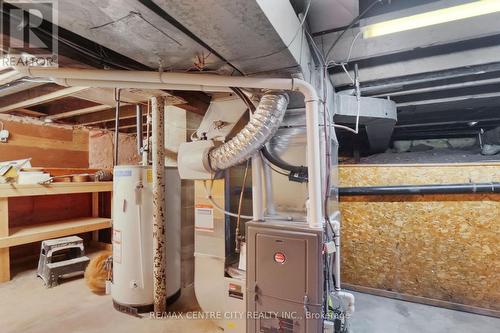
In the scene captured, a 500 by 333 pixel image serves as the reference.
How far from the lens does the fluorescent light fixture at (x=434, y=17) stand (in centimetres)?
121

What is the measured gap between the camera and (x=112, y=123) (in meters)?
3.91

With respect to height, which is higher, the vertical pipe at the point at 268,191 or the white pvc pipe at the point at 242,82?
the white pvc pipe at the point at 242,82

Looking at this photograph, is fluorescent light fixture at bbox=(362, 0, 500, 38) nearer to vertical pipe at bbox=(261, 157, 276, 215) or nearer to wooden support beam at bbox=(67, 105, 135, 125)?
vertical pipe at bbox=(261, 157, 276, 215)

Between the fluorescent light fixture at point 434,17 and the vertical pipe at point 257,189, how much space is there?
1.00 metres

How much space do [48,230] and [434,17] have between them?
13.4 feet

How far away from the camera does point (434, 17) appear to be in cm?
129

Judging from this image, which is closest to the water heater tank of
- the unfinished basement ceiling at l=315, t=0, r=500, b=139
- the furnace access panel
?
the furnace access panel

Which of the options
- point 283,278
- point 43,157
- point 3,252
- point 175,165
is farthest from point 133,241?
point 43,157

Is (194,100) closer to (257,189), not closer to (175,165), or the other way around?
(175,165)

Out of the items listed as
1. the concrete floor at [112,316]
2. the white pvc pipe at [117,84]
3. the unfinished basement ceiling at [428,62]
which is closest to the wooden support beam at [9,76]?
the white pvc pipe at [117,84]

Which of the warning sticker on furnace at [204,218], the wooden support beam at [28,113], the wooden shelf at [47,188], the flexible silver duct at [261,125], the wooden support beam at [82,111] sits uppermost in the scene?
the wooden support beam at [28,113]

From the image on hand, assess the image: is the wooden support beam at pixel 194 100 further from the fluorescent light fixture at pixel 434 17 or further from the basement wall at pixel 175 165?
the fluorescent light fixture at pixel 434 17

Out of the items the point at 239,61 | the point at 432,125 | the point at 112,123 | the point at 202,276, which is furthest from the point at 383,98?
the point at 112,123

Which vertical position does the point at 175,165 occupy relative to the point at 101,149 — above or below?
below
